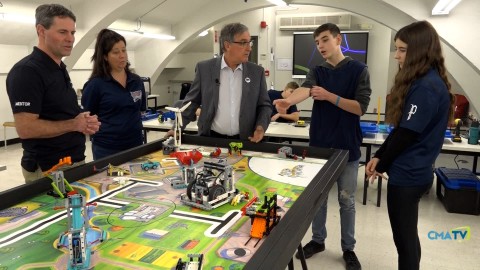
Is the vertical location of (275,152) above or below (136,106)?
below

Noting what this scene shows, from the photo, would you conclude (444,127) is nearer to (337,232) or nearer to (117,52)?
(337,232)

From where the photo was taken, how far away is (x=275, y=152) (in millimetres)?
2369

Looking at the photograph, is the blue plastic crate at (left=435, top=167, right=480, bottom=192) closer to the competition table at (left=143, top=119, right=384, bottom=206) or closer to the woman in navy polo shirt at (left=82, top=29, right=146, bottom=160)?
the competition table at (left=143, top=119, right=384, bottom=206)

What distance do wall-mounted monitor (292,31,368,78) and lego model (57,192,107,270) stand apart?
26.4 ft

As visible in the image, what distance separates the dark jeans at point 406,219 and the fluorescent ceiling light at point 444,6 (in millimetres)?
3857

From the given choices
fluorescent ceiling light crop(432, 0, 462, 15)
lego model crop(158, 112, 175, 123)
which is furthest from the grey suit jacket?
fluorescent ceiling light crop(432, 0, 462, 15)

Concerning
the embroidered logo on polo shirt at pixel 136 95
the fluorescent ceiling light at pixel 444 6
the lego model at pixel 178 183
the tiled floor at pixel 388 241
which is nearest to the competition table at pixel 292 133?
the tiled floor at pixel 388 241

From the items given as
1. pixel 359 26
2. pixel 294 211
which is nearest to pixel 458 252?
pixel 294 211

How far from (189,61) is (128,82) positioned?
10001mm

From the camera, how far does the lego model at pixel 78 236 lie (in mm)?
1017

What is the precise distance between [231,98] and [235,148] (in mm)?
398

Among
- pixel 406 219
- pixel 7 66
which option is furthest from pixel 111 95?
pixel 7 66

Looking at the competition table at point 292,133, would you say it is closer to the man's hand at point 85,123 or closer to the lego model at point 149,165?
the lego model at point 149,165

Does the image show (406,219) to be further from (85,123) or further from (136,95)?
(136,95)
